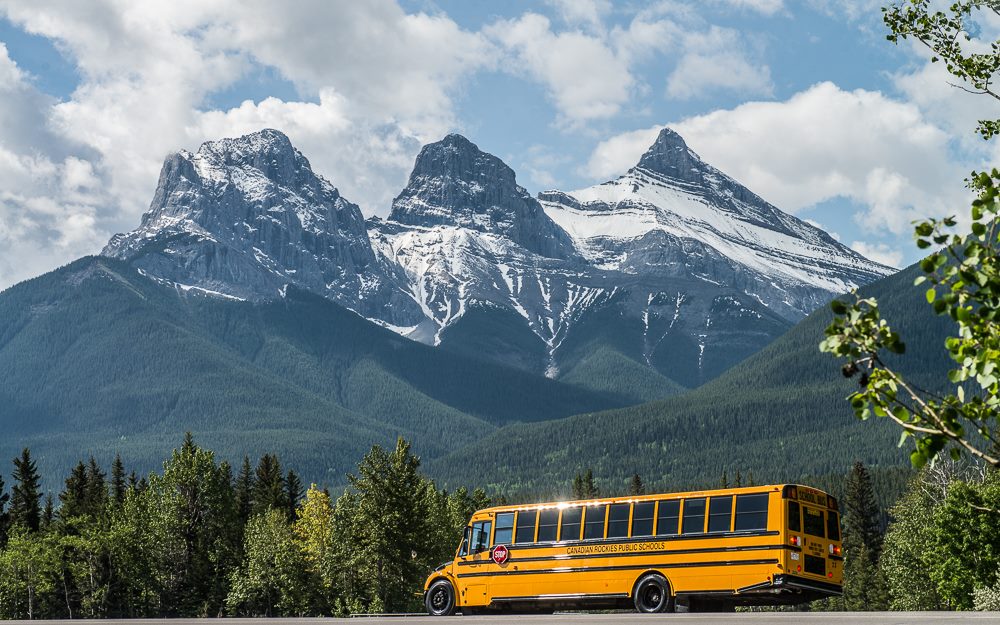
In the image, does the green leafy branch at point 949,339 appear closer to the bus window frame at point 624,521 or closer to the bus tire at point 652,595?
the bus tire at point 652,595

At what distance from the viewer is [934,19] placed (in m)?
21.6

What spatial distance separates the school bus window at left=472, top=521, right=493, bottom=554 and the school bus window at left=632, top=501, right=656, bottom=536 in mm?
5871

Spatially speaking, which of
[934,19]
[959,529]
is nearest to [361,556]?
[959,529]

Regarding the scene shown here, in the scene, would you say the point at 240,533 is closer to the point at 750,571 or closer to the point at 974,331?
the point at 750,571

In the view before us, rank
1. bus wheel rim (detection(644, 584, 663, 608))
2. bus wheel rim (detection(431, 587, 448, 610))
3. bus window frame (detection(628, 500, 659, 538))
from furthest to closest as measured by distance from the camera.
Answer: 1. bus wheel rim (detection(431, 587, 448, 610))
2. bus window frame (detection(628, 500, 659, 538))
3. bus wheel rim (detection(644, 584, 663, 608))

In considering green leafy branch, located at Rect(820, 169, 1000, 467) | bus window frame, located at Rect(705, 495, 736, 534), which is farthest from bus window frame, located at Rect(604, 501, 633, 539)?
green leafy branch, located at Rect(820, 169, 1000, 467)

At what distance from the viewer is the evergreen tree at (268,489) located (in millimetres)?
117188

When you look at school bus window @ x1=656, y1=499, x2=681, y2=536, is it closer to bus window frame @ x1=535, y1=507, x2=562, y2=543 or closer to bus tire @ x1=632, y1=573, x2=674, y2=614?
bus tire @ x1=632, y1=573, x2=674, y2=614

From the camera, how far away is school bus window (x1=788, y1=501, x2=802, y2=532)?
3622cm

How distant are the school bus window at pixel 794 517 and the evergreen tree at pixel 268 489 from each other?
272 ft

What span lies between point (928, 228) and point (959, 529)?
219ft

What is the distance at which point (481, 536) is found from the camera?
139ft

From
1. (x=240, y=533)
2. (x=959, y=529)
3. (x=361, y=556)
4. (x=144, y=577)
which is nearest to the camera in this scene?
(x=959, y=529)

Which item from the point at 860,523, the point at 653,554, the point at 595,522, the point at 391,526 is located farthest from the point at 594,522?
the point at 860,523
